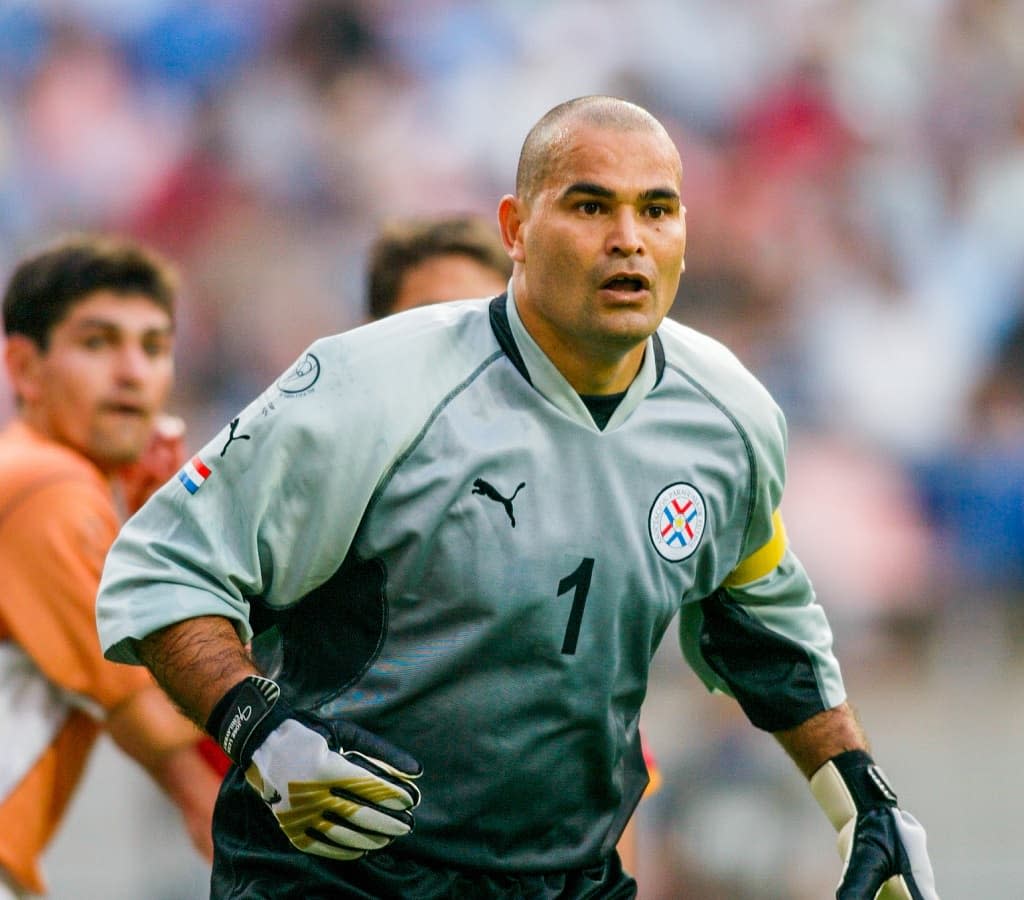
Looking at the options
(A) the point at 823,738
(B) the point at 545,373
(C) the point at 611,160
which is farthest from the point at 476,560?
(A) the point at 823,738

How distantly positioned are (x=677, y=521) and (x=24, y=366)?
2.32m

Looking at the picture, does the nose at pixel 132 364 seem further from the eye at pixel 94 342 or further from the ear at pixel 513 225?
the ear at pixel 513 225

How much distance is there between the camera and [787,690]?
3682 millimetres

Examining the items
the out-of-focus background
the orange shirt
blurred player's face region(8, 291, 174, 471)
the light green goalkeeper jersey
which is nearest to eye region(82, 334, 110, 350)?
blurred player's face region(8, 291, 174, 471)

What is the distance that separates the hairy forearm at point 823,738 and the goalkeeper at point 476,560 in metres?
0.12

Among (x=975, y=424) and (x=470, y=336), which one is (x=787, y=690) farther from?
(x=975, y=424)

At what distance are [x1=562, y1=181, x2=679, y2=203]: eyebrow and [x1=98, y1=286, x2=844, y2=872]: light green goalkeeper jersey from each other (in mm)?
286

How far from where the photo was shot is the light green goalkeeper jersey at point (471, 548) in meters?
3.13

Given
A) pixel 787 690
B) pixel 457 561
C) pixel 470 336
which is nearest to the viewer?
pixel 457 561

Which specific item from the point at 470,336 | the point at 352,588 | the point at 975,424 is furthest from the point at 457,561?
the point at 975,424

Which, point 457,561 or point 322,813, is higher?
point 457,561

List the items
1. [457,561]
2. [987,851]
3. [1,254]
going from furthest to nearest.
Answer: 1. [1,254]
2. [987,851]
3. [457,561]

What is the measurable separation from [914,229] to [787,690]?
23.4ft

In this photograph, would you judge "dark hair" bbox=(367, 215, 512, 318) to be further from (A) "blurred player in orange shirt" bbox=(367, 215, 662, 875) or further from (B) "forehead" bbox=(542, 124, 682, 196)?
(B) "forehead" bbox=(542, 124, 682, 196)
